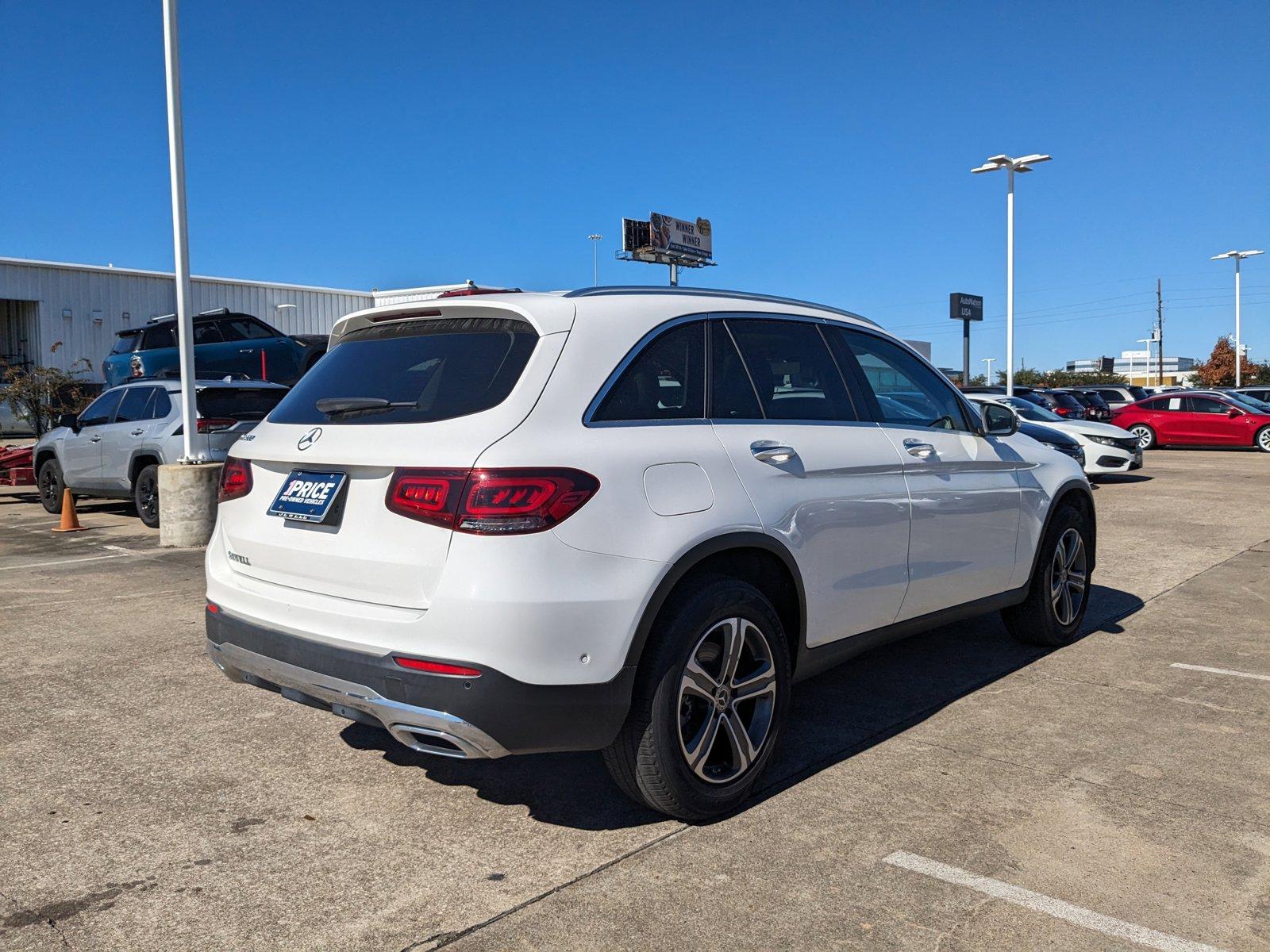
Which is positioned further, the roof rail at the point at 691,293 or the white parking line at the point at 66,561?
the white parking line at the point at 66,561

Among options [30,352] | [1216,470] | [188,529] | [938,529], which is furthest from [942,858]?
[30,352]

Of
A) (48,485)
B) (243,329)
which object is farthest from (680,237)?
(48,485)

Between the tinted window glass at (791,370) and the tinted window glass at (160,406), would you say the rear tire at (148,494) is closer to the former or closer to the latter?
the tinted window glass at (160,406)

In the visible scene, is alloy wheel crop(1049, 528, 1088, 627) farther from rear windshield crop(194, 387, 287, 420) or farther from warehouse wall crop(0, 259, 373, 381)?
warehouse wall crop(0, 259, 373, 381)

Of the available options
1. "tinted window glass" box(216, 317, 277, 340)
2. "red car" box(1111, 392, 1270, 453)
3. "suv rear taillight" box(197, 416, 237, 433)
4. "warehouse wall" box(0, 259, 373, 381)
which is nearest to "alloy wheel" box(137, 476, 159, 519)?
"suv rear taillight" box(197, 416, 237, 433)

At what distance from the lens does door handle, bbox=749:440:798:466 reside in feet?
12.3

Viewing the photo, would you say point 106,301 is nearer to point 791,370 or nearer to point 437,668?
point 791,370

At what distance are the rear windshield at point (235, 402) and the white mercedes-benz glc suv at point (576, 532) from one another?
7784 millimetres

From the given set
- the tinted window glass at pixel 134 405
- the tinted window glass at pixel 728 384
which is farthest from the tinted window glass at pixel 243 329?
the tinted window glass at pixel 728 384

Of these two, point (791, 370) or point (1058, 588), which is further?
point (1058, 588)

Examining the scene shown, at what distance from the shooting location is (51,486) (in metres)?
13.3

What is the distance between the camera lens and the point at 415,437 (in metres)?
3.22

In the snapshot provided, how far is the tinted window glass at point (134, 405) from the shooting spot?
461 inches

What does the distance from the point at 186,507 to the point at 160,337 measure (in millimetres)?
9173
